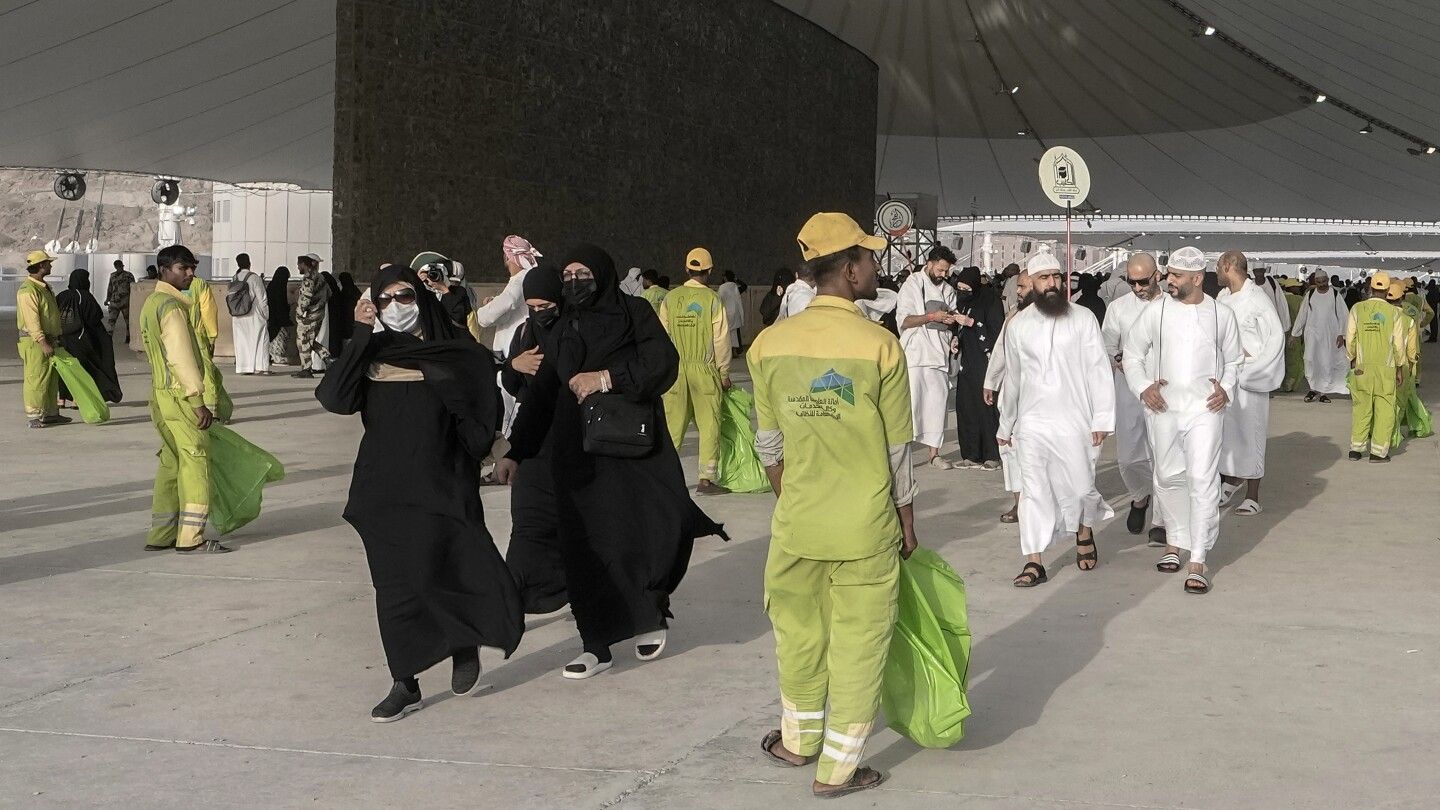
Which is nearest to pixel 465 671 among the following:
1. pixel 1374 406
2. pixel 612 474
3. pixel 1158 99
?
pixel 612 474

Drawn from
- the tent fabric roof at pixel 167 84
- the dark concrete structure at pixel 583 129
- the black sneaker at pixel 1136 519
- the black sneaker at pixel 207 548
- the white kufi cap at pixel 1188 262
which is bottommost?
the black sneaker at pixel 207 548

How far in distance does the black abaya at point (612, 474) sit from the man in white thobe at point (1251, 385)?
4.73 m

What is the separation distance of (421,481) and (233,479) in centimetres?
353

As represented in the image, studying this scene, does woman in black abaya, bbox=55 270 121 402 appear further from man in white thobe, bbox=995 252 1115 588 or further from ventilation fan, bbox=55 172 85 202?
ventilation fan, bbox=55 172 85 202

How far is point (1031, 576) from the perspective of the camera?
739 cm

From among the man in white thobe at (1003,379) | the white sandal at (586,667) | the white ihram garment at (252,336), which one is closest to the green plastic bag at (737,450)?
the man in white thobe at (1003,379)

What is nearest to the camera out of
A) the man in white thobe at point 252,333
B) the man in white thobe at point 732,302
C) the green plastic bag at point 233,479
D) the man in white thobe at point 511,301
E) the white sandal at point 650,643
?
the white sandal at point 650,643

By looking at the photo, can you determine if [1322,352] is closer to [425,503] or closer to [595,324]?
[595,324]

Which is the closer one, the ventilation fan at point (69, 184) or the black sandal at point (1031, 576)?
the black sandal at point (1031, 576)

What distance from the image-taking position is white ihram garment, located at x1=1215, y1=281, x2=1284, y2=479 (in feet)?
31.6

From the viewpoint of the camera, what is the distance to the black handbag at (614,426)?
229 inches

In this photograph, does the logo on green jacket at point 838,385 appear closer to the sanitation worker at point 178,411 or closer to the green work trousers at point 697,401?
the sanitation worker at point 178,411

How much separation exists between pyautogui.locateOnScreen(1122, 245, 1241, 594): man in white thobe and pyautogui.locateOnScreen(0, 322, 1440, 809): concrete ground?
335mm

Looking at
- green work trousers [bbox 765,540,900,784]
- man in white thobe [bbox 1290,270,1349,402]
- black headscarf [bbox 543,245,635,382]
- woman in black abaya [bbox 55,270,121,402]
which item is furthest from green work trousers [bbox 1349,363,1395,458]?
woman in black abaya [bbox 55,270,121,402]
